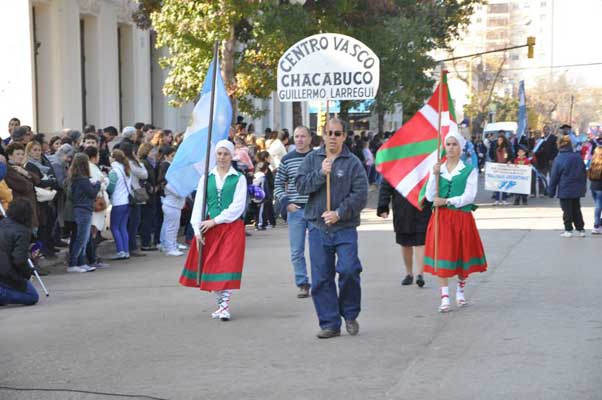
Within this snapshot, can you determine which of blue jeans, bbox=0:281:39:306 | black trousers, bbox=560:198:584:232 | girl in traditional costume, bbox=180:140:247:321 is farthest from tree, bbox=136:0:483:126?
girl in traditional costume, bbox=180:140:247:321

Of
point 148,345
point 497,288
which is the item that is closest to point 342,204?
point 148,345

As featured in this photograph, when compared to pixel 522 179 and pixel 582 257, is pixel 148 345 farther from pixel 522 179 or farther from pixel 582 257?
pixel 522 179

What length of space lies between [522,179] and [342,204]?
18887mm

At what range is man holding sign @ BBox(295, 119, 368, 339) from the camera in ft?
29.1

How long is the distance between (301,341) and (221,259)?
5.07ft

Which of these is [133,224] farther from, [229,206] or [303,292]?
[229,206]

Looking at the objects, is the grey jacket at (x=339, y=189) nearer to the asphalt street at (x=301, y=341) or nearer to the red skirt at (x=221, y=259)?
the asphalt street at (x=301, y=341)

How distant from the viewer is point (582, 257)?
14914mm

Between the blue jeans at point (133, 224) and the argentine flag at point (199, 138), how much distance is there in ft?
17.0

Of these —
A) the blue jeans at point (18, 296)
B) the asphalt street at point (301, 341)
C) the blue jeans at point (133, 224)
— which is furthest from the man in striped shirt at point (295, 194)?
the blue jeans at point (133, 224)

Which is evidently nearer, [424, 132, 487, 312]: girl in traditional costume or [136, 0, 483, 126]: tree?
[424, 132, 487, 312]: girl in traditional costume

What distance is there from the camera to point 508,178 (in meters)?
27.2

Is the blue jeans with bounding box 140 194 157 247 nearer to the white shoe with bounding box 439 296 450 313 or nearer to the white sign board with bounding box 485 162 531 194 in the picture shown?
the white shoe with bounding box 439 296 450 313

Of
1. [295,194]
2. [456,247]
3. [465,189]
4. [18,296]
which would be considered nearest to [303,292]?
[295,194]
